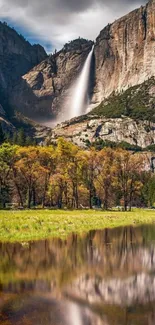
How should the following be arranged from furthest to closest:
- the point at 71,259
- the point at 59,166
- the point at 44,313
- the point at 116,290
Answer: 1. the point at 59,166
2. the point at 71,259
3. the point at 116,290
4. the point at 44,313

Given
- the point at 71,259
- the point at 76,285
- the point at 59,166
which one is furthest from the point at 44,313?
the point at 59,166

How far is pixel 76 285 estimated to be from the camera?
14.6 meters

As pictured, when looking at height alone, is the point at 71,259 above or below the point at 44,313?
above

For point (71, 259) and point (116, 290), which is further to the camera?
point (71, 259)

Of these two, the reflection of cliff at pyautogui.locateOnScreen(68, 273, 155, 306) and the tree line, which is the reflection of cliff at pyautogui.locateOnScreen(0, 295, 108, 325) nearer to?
the reflection of cliff at pyautogui.locateOnScreen(68, 273, 155, 306)

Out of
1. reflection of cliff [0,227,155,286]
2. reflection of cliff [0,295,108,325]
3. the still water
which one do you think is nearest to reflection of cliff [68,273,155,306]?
the still water

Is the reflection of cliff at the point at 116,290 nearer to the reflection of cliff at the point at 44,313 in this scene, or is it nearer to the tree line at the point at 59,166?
the reflection of cliff at the point at 44,313

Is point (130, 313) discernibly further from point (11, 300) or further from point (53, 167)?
point (53, 167)

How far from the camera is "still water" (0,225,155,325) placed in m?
11.0

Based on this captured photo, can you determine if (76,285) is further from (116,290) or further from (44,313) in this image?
(44,313)

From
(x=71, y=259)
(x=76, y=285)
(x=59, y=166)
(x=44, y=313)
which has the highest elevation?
(x=59, y=166)

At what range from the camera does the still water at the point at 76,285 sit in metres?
11.0

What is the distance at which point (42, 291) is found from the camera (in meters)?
13.7

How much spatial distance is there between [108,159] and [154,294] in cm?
6919
